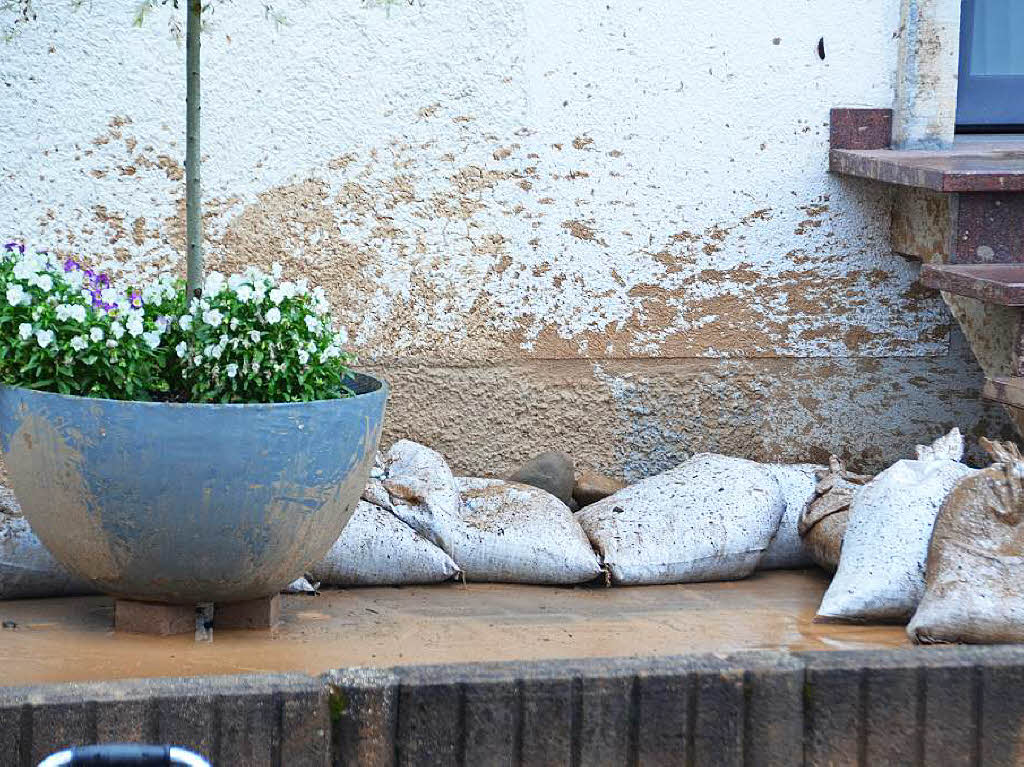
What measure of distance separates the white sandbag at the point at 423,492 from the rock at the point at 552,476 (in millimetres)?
239

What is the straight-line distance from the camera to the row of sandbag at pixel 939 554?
307cm

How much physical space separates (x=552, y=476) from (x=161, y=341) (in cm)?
142

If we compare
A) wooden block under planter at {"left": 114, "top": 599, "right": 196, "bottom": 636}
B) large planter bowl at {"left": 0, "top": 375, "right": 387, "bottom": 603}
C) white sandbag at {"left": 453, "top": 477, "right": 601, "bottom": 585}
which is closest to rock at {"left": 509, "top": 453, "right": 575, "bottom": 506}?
white sandbag at {"left": 453, "top": 477, "right": 601, "bottom": 585}

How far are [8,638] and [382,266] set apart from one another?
1613 mm

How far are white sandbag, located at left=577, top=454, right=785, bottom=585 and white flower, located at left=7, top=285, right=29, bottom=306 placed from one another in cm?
161

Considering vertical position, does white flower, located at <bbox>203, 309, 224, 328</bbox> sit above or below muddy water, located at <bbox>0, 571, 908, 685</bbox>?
above

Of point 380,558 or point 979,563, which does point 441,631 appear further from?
point 979,563

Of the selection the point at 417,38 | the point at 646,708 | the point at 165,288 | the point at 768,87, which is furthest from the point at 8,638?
the point at 768,87

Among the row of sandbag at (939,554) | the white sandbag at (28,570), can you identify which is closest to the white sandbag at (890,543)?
the row of sandbag at (939,554)

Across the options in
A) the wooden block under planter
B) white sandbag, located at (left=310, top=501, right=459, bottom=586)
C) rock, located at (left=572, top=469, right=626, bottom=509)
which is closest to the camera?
the wooden block under planter

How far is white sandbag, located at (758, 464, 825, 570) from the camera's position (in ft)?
12.6

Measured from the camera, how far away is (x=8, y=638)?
→ 306 cm

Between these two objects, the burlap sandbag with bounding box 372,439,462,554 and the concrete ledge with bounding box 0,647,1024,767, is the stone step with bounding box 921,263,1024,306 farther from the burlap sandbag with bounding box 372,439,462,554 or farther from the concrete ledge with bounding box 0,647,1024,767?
the burlap sandbag with bounding box 372,439,462,554

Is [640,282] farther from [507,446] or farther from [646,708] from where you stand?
[646,708]
